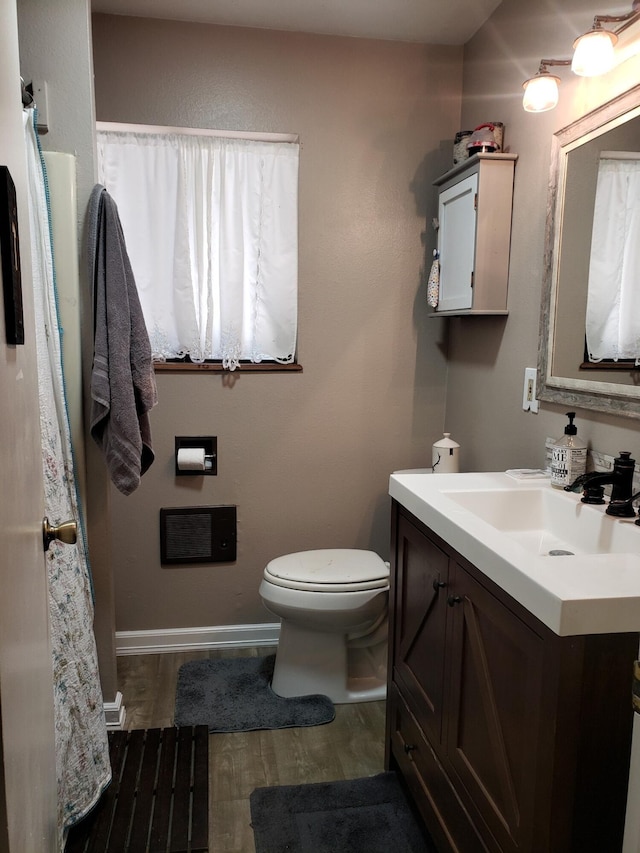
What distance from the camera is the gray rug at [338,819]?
171 centimetres

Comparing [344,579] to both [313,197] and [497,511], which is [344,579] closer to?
[497,511]

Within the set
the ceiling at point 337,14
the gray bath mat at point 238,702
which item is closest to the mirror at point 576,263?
the ceiling at point 337,14

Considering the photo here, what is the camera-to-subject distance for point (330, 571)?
2348 millimetres

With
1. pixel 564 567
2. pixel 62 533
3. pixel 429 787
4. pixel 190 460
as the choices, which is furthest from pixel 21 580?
pixel 190 460

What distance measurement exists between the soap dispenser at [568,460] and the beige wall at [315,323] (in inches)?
43.7

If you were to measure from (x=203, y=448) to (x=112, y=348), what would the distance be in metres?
0.84

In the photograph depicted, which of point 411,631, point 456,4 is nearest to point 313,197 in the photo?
point 456,4

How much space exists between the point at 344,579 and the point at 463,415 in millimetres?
864

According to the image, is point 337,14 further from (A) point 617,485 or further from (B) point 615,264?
(A) point 617,485

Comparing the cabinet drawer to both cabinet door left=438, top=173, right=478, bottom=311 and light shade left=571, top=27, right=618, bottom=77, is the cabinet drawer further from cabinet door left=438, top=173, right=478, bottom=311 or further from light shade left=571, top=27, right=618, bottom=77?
light shade left=571, top=27, right=618, bottom=77

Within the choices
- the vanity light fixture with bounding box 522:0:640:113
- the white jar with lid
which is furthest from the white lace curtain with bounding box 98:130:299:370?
the vanity light fixture with bounding box 522:0:640:113

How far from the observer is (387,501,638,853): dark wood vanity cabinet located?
1.03 metres

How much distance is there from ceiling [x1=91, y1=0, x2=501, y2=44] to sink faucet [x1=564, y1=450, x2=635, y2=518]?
68.7 inches

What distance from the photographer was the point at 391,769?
1.99 metres
